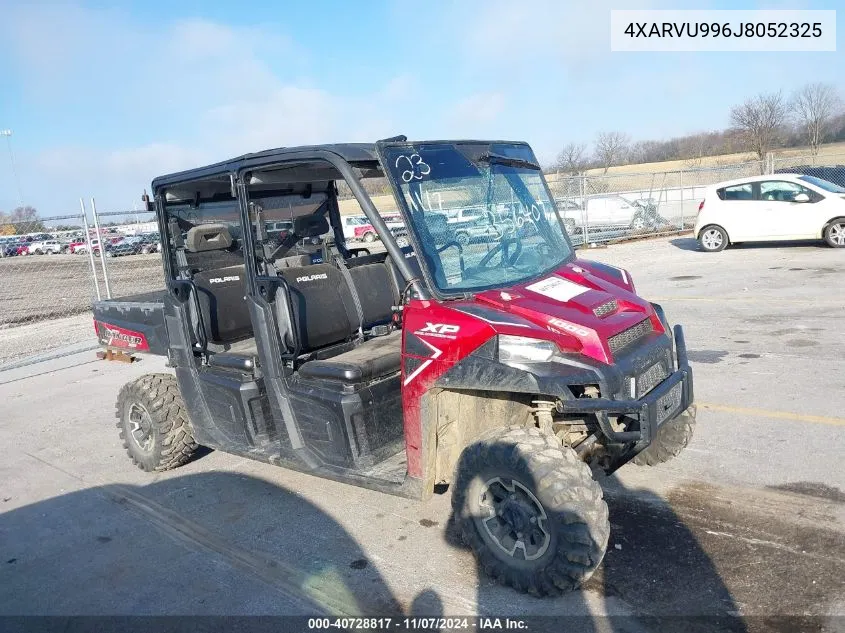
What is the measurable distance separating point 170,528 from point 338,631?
1.76 meters

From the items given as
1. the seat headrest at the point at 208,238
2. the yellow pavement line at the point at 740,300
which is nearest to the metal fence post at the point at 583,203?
the yellow pavement line at the point at 740,300

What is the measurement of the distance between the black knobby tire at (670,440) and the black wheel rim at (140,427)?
3.64 m

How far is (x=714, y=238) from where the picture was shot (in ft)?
52.8

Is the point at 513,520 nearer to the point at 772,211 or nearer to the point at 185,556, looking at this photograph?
the point at 185,556

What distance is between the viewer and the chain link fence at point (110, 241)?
1202 cm

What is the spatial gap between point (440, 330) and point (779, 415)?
345 centimetres

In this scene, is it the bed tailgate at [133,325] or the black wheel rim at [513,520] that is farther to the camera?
the bed tailgate at [133,325]

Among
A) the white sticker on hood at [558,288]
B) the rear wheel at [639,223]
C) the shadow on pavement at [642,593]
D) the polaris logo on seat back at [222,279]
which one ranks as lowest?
the shadow on pavement at [642,593]

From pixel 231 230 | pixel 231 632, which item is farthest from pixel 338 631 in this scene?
pixel 231 230

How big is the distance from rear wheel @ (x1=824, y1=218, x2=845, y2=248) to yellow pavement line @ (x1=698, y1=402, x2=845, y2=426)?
11.1m

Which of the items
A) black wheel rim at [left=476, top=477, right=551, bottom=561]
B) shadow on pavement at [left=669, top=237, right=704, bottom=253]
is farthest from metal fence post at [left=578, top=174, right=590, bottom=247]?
black wheel rim at [left=476, top=477, right=551, bottom=561]

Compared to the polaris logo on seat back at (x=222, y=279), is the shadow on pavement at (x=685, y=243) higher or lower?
lower

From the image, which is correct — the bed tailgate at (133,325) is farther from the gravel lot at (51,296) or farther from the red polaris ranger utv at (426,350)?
the gravel lot at (51,296)

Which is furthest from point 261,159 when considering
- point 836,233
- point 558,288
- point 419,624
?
point 836,233
